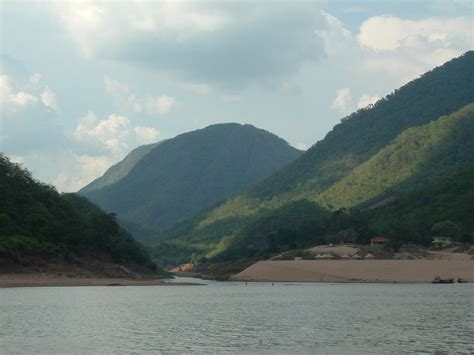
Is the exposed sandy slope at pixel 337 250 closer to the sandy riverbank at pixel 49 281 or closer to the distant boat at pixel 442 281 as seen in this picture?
the distant boat at pixel 442 281

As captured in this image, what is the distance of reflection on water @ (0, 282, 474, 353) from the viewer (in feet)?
141

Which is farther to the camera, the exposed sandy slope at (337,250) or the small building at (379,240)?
the small building at (379,240)

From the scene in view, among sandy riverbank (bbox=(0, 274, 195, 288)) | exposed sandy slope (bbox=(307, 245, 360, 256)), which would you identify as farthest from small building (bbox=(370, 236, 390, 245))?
sandy riverbank (bbox=(0, 274, 195, 288))

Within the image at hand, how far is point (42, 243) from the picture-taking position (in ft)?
436

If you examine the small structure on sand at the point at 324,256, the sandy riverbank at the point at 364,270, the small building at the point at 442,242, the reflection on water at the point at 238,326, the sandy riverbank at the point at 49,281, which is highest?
the small building at the point at 442,242

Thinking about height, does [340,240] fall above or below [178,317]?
above

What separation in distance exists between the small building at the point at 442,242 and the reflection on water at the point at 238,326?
9099 cm

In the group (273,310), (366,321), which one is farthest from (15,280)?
(366,321)

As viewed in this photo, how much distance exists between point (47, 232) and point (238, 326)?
3651 inches

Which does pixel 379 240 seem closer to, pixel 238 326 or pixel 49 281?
pixel 49 281

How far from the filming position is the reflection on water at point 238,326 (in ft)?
141

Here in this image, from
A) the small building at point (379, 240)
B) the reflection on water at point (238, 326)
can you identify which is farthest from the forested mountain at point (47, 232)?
the small building at point (379, 240)

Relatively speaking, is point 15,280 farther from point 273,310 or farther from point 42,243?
point 273,310

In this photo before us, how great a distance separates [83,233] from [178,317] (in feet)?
288
